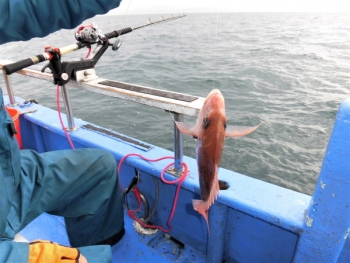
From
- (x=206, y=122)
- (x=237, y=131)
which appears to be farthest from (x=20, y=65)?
(x=237, y=131)

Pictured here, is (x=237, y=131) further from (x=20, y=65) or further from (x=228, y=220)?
(x=20, y=65)

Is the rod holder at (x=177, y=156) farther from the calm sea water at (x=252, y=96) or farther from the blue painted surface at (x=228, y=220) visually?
the calm sea water at (x=252, y=96)

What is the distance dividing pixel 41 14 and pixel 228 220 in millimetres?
1918

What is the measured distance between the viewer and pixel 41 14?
1.68 metres

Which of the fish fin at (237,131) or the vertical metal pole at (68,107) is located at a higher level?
the fish fin at (237,131)

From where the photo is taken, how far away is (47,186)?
186cm

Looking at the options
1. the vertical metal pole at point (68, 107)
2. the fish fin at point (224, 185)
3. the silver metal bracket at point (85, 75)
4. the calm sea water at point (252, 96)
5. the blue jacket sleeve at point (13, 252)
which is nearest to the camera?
the blue jacket sleeve at point (13, 252)

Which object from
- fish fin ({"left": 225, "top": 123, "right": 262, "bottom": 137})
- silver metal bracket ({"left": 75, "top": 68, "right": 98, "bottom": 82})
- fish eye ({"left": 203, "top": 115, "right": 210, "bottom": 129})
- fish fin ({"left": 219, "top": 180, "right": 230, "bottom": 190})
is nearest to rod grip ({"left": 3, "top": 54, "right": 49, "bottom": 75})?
silver metal bracket ({"left": 75, "top": 68, "right": 98, "bottom": 82})

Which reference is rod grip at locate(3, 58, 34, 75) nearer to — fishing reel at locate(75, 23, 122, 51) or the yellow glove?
fishing reel at locate(75, 23, 122, 51)

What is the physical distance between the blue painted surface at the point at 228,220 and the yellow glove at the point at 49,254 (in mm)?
1026

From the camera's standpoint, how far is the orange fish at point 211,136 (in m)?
1.60

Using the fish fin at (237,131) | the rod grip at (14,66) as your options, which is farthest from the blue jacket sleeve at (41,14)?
the fish fin at (237,131)

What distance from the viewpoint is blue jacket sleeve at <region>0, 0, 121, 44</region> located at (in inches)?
62.4

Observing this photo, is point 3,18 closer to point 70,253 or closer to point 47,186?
point 47,186
